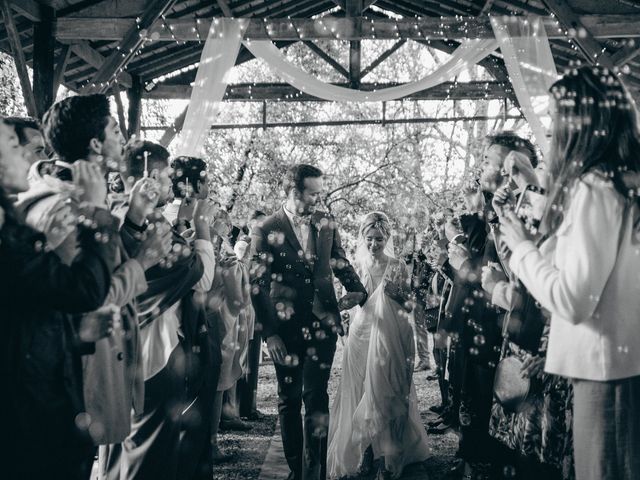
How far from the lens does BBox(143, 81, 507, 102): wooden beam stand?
11703 millimetres

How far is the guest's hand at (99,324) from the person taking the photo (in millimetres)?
1982

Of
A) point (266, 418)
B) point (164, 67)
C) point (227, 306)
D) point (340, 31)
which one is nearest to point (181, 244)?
point (227, 306)

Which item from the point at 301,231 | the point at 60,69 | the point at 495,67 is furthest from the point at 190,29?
the point at 495,67

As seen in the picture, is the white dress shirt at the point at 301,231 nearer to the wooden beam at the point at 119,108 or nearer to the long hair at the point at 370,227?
the long hair at the point at 370,227

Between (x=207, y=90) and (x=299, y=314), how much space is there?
385 centimetres

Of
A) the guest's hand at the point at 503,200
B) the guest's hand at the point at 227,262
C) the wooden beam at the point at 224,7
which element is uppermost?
the wooden beam at the point at 224,7

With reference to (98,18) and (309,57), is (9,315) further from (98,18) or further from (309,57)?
(309,57)

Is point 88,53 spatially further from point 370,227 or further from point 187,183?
point 187,183

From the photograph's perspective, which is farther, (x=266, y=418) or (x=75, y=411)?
(x=266, y=418)

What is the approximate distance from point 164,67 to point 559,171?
1046 cm

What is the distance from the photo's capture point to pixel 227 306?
4.76 m

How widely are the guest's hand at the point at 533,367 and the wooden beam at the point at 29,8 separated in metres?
6.83

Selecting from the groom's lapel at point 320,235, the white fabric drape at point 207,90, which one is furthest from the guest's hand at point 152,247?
the white fabric drape at point 207,90

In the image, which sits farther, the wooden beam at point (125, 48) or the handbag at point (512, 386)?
the wooden beam at point (125, 48)
